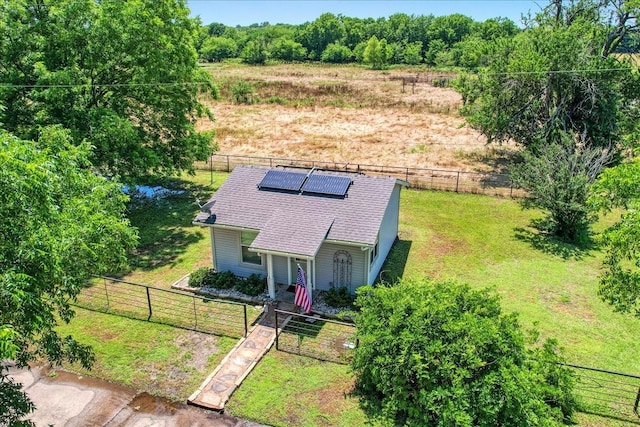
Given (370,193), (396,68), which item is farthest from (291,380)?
(396,68)

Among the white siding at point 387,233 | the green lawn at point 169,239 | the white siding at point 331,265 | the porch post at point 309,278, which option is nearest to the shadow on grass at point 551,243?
the white siding at point 387,233

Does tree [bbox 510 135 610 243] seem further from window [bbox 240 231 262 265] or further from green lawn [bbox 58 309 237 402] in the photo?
green lawn [bbox 58 309 237 402]

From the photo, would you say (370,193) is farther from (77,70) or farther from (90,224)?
(77,70)

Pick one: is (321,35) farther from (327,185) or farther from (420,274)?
(420,274)

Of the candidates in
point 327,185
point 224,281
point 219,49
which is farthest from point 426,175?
point 219,49

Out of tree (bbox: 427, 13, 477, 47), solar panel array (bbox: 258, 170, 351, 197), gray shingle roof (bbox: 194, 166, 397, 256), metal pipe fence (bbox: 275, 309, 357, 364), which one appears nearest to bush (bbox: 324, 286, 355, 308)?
metal pipe fence (bbox: 275, 309, 357, 364)
